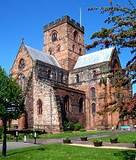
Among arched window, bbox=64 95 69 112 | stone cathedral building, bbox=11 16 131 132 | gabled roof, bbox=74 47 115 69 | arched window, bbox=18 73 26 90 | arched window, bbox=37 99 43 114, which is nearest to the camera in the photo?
stone cathedral building, bbox=11 16 131 132

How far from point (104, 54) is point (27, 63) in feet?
54.5

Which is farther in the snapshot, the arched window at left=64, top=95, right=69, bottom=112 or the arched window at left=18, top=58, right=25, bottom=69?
the arched window at left=18, top=58, right=25, bottom=69

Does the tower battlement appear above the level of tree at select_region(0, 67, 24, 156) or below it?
above

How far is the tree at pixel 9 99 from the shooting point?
21323 mm

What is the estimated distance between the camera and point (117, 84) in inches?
564

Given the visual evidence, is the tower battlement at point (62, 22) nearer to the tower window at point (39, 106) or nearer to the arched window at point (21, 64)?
the arched window at point (21, 64)

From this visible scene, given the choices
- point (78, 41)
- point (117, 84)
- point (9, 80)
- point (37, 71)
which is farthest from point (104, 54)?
point (117, 84)

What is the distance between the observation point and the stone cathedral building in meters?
53.4

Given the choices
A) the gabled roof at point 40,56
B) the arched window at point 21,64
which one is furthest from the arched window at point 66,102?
the arched window at point 21,64

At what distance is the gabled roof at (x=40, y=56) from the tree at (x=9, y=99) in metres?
38.8

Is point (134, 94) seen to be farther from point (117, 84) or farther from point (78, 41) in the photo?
point (78, 41)

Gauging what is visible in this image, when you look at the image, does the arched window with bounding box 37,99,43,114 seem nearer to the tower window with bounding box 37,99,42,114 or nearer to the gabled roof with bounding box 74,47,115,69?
the tower window with bounding box 37,99,42,114

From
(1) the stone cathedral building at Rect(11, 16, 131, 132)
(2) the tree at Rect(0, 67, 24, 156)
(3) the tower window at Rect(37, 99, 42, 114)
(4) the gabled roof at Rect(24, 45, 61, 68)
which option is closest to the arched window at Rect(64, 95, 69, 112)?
(1) the stone cathedral building at Rect(11, 16, 131, 132)

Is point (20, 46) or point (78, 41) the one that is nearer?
point (20, 46)
